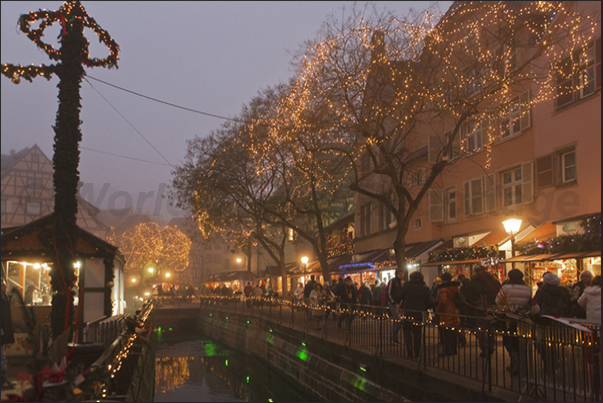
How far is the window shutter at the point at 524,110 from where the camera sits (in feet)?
69.9

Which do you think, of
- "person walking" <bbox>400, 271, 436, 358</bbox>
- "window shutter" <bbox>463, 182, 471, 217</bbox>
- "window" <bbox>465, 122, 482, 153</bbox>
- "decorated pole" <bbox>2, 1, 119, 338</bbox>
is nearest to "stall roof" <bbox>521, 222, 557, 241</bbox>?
"window shutter" <bbox>463, 182, 471, 217</bbox>

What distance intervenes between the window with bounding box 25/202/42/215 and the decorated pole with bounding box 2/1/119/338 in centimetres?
4875

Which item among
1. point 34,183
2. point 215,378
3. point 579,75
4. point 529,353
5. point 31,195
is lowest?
point 215,378

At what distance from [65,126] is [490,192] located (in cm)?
1836

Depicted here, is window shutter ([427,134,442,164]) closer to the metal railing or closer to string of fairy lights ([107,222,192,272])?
the metal railing

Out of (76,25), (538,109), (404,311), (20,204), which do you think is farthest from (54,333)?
(20,204)

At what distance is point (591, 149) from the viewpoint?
1825 cm

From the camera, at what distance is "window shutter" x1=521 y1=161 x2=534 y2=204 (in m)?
21.2

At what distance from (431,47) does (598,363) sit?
1318 cm

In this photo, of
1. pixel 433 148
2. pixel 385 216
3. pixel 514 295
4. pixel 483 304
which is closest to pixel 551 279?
pixel 514 295

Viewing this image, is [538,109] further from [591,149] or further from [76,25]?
[76,25]

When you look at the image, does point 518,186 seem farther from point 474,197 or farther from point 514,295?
point 514,295

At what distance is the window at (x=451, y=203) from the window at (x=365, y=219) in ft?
35.8

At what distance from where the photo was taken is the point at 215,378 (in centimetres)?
2370
